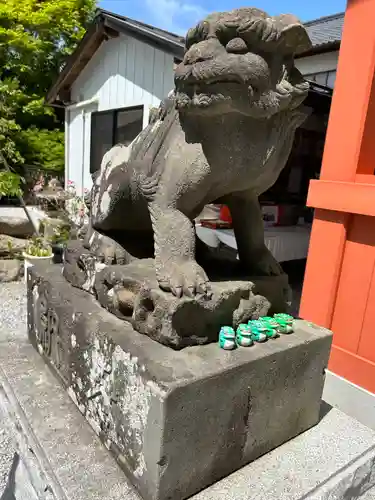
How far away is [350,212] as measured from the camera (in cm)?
215

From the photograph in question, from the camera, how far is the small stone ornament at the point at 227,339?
120cm

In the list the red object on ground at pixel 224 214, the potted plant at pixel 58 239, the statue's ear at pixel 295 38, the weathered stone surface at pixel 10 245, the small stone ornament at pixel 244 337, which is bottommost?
the weathered stone surface at pixel 10 245

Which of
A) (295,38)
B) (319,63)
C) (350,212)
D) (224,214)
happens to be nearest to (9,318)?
(224,214)

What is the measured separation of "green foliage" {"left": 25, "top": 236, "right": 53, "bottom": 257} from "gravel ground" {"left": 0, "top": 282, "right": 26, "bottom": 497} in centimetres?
38

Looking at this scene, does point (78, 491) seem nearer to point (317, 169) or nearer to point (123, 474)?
point (123, 474)

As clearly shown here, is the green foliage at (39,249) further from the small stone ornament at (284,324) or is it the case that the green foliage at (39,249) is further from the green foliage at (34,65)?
the green foliage at (34,65)

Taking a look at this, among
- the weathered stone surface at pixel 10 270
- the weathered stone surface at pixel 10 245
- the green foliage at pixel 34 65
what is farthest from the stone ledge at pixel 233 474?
the green foliage at pixel 34 65

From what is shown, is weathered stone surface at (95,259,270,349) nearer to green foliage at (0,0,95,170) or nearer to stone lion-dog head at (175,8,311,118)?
stone lion-dog head at (175,8,311,118)

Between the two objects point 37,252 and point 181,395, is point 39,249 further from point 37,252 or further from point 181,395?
point 181,395

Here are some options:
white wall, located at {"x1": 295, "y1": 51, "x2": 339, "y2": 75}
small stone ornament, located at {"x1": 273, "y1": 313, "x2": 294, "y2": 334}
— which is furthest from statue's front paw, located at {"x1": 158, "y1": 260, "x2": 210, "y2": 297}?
white wall, located at {"x1": 295, "y1": 51, "x2": 339, "y2": 75}

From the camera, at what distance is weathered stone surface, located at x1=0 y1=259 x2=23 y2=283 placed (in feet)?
13.7

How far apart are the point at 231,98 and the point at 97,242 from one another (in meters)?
0.76

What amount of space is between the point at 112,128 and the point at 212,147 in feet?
16.6

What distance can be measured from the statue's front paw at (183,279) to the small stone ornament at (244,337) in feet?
0.63
